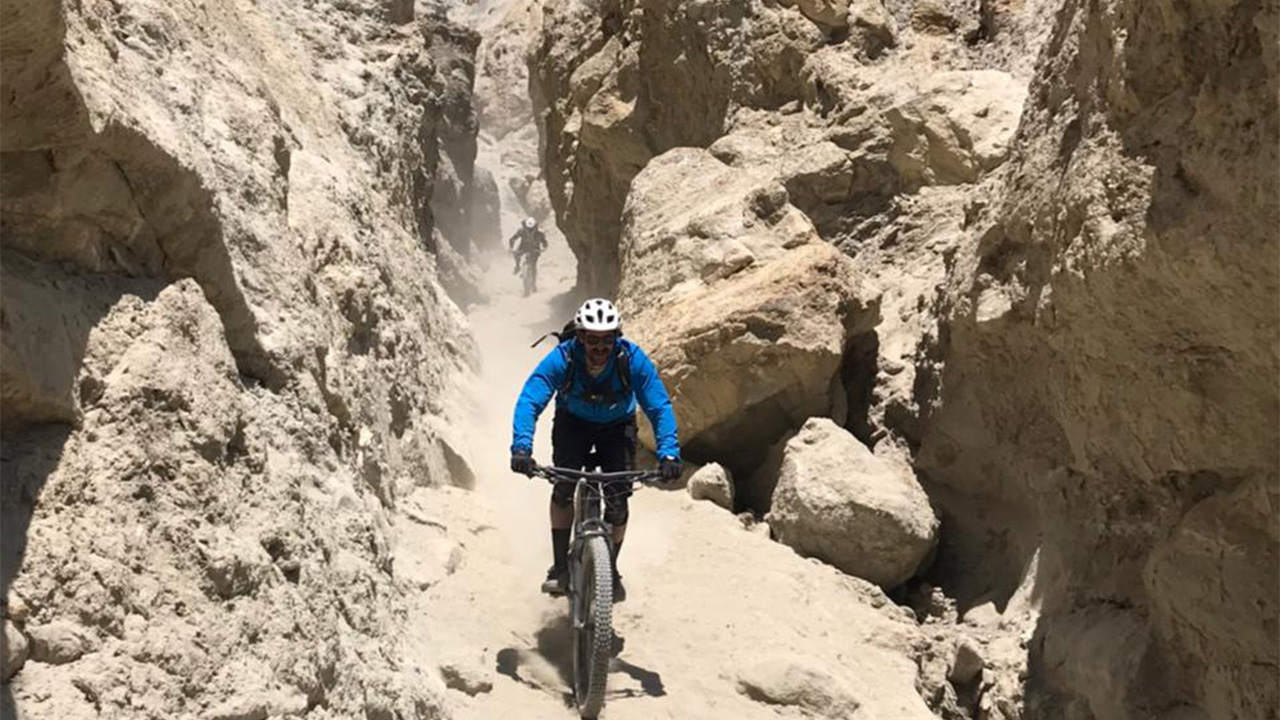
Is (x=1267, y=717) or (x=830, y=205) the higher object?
(x=830, y=205)

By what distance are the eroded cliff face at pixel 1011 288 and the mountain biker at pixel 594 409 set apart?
223 centimetres

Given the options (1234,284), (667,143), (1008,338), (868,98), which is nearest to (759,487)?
(1008,338)

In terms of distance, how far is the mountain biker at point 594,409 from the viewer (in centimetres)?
599

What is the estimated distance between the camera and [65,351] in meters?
3.81

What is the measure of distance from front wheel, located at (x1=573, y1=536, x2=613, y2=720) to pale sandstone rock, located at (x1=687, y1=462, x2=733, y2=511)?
3.09 metres

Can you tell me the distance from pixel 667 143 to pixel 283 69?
226 inches

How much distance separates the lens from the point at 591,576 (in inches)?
221

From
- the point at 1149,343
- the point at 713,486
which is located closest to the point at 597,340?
the point at 1149,343

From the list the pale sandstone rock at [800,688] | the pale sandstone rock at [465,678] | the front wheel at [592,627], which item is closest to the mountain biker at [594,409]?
the front wheel at [592,627]

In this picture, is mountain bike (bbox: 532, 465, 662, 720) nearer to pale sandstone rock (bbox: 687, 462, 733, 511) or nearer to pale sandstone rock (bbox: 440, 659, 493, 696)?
pale sandstone rock (bbox: 440, 659, 493, 696)

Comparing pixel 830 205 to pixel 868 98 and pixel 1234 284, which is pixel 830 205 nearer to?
pixel 868 98

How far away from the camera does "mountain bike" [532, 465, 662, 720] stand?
5.38 metres

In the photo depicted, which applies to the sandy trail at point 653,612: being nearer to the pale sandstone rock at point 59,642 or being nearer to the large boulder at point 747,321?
the large boulder at point 747,321

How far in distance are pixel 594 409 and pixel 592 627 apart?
1.24 meters
